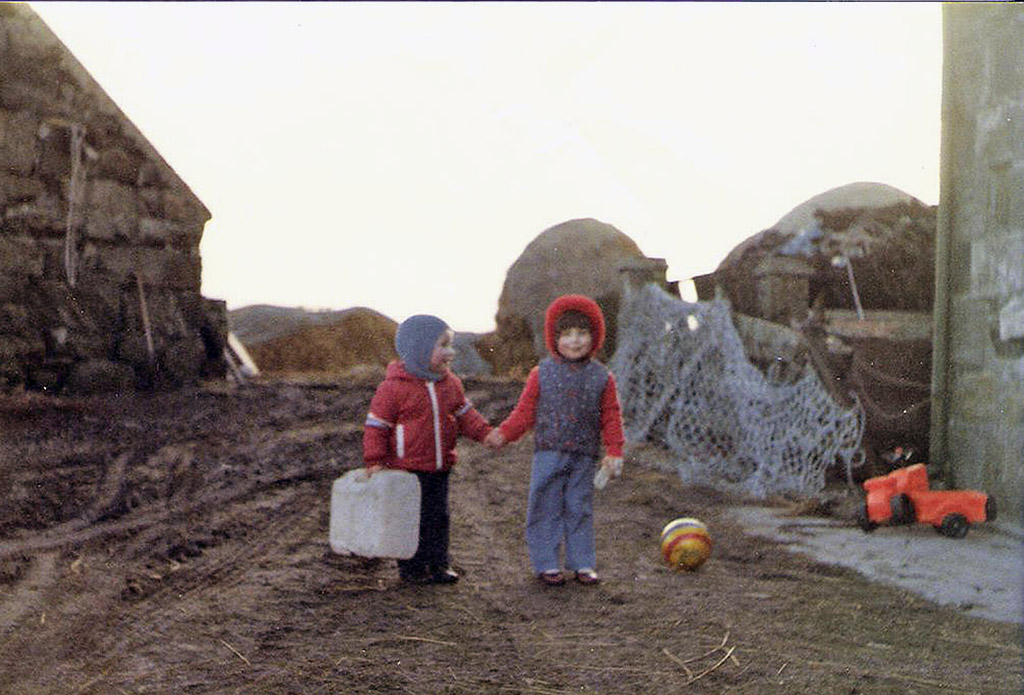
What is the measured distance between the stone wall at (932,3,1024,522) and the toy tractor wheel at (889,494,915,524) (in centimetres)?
61

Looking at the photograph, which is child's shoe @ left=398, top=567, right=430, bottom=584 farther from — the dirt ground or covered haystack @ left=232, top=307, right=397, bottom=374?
covered haystack @ left=232, top=307, right=397, bottom=374

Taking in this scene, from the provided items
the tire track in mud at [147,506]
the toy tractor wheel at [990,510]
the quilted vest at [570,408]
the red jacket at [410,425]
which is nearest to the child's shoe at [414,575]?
the red jacket at [410,425]

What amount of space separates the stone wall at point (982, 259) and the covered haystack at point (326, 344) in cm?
1097

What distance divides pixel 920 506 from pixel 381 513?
10.5ft

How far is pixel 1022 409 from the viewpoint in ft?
19.7

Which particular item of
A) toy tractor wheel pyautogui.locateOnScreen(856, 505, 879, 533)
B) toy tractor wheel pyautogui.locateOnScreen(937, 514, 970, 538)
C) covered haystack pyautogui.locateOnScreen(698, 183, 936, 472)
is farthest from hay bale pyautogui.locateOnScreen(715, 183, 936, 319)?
toy tractor wheel pyautogui.locateOnScreen(937, 514, 970, 538)

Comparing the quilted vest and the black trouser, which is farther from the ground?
the quilted vest

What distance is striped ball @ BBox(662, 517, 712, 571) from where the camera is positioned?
5.02 m

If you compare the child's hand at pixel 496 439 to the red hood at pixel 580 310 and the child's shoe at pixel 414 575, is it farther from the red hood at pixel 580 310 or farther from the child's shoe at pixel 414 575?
the child's shoe at pixel 414 575

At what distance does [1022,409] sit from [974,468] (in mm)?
646

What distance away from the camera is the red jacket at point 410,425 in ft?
15.0

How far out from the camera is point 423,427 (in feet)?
15.1

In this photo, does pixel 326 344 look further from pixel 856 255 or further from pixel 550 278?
pixel 856 255

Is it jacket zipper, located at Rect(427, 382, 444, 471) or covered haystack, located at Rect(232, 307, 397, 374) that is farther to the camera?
covered haystack, located at Rect(232, 307, 397, 374)
